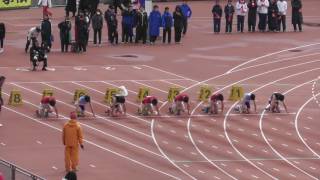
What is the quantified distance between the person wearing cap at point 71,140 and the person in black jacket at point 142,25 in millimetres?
19570

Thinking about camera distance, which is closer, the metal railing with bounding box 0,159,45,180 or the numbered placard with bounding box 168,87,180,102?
the metal railing with bounding box 0,159,45,180

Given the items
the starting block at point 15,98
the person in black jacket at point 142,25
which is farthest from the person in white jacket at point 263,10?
the starting block at point 15,98

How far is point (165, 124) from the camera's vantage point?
34.1 meters

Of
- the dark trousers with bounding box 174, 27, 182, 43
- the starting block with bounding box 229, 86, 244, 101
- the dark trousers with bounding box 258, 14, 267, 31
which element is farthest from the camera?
the dark trousers with bounding box 258, 14, 267, 31

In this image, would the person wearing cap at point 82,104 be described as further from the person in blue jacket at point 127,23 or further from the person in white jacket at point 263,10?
the person in white jacket at point 263,10

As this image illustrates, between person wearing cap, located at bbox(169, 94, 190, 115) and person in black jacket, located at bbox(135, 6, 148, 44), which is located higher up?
person in black jacket, located at bbox(135, 6, 148, 44)

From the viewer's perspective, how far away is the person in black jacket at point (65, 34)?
1746 inches

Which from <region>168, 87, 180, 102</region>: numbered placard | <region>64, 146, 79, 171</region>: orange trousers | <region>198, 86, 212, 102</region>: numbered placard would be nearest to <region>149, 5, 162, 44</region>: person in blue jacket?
<region>198, 86, 212, 102</region>: numbered placard

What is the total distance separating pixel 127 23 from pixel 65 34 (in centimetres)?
332

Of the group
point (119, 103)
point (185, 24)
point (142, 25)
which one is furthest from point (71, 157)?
point (185, 24)

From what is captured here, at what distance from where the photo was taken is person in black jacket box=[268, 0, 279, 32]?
167ft

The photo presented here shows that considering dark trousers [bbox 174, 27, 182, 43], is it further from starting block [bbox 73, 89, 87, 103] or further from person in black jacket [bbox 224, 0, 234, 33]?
starting block [bbox 73, 89, 87, 103]

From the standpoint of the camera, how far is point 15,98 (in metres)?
35.5

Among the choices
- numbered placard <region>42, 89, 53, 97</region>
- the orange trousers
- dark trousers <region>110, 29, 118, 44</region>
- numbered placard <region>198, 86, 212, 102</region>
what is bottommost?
the orange trousers
